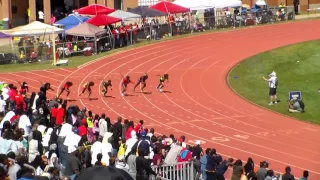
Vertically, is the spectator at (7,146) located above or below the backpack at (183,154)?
above

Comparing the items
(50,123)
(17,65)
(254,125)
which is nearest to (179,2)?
(17,65)

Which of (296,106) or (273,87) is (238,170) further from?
(273,87)

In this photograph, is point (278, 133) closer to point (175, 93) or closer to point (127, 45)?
point (175, 93)

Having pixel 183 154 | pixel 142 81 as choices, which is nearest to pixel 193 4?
pixel 142 81

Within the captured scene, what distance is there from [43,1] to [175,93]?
26833 millimetres

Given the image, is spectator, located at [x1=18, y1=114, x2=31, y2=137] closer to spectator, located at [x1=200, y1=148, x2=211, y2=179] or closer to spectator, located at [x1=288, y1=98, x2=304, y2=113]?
spectator, located at [x1=200, y1=148, x2=211, y2=179]

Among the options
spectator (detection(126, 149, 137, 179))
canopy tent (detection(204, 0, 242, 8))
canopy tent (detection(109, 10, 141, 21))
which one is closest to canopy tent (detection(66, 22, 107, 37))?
canopy tent (detection(109, 10, 141, 21))

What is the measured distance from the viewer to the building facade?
5784cm

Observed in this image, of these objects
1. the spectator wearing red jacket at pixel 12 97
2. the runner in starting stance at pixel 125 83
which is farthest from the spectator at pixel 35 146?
the runner in starting stance at pixel 125 83

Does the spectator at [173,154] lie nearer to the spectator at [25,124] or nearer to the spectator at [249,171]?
the spectator at [249,171]

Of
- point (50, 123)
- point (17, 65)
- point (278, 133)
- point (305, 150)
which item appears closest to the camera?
point (50, 123)

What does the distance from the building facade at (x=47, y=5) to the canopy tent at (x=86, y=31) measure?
539 inches

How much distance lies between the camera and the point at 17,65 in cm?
4203

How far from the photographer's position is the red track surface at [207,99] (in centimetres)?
2570
